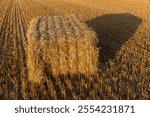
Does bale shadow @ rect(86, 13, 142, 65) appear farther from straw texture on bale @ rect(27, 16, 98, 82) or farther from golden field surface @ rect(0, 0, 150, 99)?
straw texture on bale @ rect(27, 16, 98, 82)

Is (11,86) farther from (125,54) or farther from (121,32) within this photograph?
(121,32)

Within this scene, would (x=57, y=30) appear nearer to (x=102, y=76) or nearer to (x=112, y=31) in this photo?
(x=102, y=76)

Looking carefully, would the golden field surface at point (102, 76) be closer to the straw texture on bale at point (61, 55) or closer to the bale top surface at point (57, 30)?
the straw texture on bale at point (61, 55)

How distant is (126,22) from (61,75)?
27.9 ft

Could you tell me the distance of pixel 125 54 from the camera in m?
9.70

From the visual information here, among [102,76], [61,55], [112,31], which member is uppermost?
[61,55]

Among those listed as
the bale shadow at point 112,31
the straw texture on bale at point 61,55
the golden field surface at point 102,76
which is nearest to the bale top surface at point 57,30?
the straw texture on bale at point 61,55

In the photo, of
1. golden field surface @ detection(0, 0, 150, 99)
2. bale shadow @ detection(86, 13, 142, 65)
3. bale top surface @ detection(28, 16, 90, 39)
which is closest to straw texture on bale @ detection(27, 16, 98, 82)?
bale top surface @ detection(28, 16, 90, 39)

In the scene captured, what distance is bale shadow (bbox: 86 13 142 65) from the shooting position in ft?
33.7

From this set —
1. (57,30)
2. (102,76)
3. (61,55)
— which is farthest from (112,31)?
(61,55)

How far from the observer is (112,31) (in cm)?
1349

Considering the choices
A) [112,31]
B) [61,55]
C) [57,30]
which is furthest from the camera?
[112,31]

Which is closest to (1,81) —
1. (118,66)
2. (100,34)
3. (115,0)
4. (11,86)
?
(11,86)

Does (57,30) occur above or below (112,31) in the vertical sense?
above
